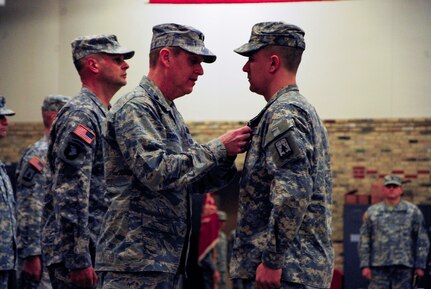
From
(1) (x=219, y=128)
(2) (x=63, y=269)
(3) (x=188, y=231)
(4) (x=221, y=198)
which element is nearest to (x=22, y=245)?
(2) (x=63, y=269)

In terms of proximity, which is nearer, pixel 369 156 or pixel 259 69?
pixel 259 69

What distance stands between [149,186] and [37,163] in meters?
3.98

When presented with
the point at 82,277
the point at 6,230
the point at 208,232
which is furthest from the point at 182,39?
the point at 208,232

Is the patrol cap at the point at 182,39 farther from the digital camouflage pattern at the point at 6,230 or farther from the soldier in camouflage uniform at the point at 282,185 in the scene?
the digital camouflage pattern at the point at 6,230

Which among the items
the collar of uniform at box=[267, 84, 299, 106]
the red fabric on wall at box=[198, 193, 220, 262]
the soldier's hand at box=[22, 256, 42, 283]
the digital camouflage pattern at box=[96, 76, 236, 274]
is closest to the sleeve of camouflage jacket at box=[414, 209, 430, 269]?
the red fabric on wall at box=[198, 193, 220, 262]

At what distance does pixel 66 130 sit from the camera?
609 centimetres

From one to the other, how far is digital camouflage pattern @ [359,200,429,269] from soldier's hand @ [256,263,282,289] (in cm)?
1041

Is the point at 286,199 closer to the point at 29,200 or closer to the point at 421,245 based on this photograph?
the point at 29,200

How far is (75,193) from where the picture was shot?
19.5 feet

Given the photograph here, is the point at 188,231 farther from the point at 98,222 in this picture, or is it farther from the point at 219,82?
the point at 219,82

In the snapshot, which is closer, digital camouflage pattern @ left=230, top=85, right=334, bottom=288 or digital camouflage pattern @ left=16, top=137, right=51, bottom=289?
digital camouflage pattern @ left=230, top=85, right=334, bottom=288

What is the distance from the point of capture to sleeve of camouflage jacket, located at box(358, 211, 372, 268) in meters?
15.3

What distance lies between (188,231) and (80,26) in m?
12.0

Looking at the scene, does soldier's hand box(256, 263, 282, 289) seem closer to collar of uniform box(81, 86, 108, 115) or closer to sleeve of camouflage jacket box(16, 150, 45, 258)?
collar of uniform box(81, 86, 108, 115)
